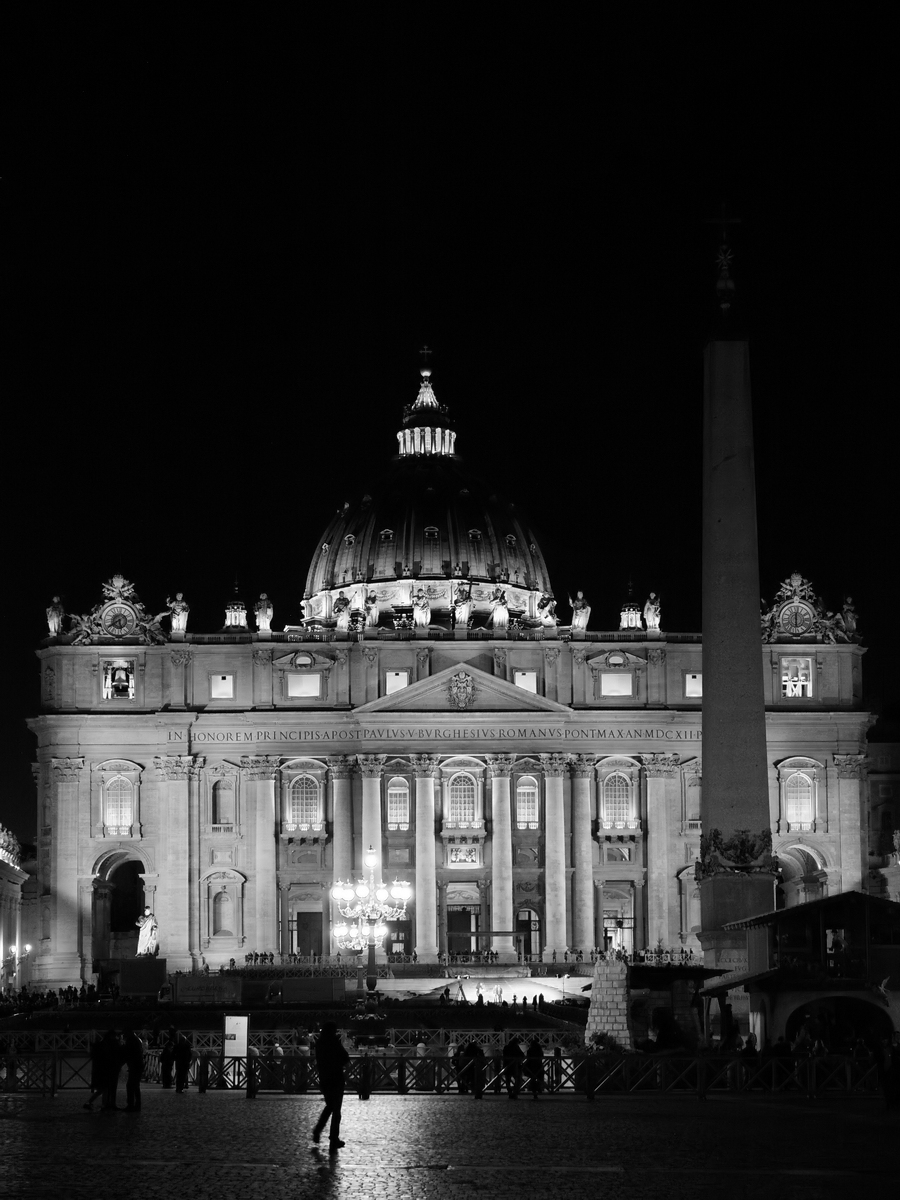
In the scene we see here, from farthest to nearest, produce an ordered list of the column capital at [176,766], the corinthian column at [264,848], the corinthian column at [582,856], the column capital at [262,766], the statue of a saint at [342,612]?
the statue of a saint at [342,612], the column capital at [262,766], the column capital at [176,766], the corinthian column at [582,856], the corinthian column at [264,848]

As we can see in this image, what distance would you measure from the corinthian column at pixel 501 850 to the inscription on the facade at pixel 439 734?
52.5 inches

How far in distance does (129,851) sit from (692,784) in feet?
89.4

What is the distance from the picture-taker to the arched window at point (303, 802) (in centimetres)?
11288

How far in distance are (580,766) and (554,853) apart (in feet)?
14.7

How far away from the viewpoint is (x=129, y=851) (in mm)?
112688

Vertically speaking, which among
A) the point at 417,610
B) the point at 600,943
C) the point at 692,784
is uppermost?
the point at 417,610

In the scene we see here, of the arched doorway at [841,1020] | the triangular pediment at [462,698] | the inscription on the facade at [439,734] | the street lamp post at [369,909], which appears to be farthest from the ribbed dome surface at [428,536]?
the arched doorway at [841,1020]

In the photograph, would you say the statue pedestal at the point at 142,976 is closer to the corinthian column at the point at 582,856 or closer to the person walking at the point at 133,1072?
the corinthian column at the point at 582,856

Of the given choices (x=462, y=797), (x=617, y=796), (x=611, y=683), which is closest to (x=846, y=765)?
(x=617, y=796)

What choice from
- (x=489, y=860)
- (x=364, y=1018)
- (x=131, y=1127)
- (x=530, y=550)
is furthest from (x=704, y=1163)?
(x=530, y=550)

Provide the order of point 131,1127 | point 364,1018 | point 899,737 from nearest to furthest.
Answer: point 131,1127 → point 364,1018 → point 899,737

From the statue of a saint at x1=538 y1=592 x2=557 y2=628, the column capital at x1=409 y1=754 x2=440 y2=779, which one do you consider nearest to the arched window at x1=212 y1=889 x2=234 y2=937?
the column capital at x1=409 y1=754 x2=440 y2=779

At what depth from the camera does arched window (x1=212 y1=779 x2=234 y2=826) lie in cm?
11281

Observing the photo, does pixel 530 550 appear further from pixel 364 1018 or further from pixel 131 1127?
pixel 131 1127
